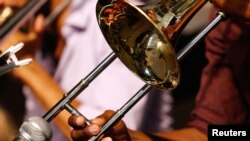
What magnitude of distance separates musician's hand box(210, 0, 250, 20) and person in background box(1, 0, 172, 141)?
63 centimetres

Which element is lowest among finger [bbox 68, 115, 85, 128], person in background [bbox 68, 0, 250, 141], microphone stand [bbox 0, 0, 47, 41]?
person in background [bbox 68, 0, 250, 141]

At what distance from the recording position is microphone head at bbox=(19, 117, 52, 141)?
3.24 feet

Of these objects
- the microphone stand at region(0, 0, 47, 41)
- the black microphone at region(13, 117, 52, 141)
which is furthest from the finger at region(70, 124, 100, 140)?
the microphone stand at region(0, 0, 47, 41)

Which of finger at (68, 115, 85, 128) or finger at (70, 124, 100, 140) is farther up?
finger at (68, 115, 85, 128)

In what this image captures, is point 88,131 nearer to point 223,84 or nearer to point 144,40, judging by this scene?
point 144,40

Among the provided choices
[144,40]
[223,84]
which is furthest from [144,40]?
[223,84]

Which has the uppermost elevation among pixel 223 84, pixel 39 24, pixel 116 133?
pixel 39 24

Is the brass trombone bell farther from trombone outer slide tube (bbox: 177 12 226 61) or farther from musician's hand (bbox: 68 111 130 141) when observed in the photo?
musician's hand (bbox: 68 111 130 141)

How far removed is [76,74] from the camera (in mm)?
1716

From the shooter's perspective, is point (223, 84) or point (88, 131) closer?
point (88, 131)

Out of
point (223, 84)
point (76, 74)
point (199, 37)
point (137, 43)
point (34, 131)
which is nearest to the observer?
→ point (34, 131)

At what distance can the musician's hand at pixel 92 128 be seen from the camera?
115cm

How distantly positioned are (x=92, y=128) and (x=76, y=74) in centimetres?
58

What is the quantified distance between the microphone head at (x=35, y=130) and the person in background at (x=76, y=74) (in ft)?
1.87
